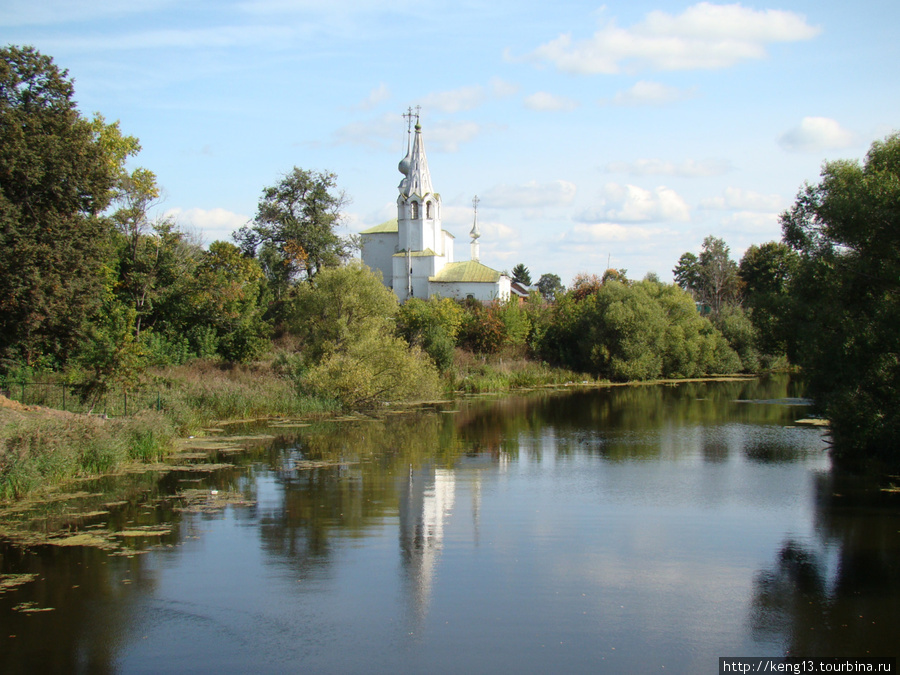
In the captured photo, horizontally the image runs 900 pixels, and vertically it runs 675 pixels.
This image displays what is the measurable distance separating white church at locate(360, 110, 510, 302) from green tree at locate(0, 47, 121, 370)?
1631 inches

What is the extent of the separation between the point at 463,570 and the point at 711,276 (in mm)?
86524

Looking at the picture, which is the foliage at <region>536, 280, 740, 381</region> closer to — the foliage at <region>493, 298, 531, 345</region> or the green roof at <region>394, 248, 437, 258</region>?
the foliage at <region>493, 298, 531, 345</region>

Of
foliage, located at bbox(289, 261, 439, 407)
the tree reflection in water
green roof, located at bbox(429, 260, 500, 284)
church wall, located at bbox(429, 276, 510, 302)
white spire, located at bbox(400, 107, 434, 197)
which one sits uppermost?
white spire, located at bbox(400, 107, 434, 197)

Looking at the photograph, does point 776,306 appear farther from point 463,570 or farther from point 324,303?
point 324,303

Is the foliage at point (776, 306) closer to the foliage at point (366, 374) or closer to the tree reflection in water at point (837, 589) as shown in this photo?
the tree reflection in water at point (837, 589)

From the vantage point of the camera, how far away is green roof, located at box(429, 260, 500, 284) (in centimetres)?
6788

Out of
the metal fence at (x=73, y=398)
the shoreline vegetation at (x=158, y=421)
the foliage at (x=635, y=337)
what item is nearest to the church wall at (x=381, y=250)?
the foliage at (x=635, y=337)

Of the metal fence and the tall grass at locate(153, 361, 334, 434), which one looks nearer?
the metal fence

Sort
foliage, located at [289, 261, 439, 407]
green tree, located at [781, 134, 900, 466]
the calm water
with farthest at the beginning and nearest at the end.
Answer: foliage, located at [289, 261, 439, 407] → green tree, located at [781, 134, 900, 466] → the calm water

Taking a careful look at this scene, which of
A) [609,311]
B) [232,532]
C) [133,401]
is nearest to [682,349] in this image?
[609,311]

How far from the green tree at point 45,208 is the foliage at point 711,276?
72414 millimetres

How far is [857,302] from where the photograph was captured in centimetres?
2145

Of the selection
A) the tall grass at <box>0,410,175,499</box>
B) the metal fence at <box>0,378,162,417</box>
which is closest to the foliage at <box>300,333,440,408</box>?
the metal fence at <box>0,378,162,417</box>

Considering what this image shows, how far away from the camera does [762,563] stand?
1348cm
